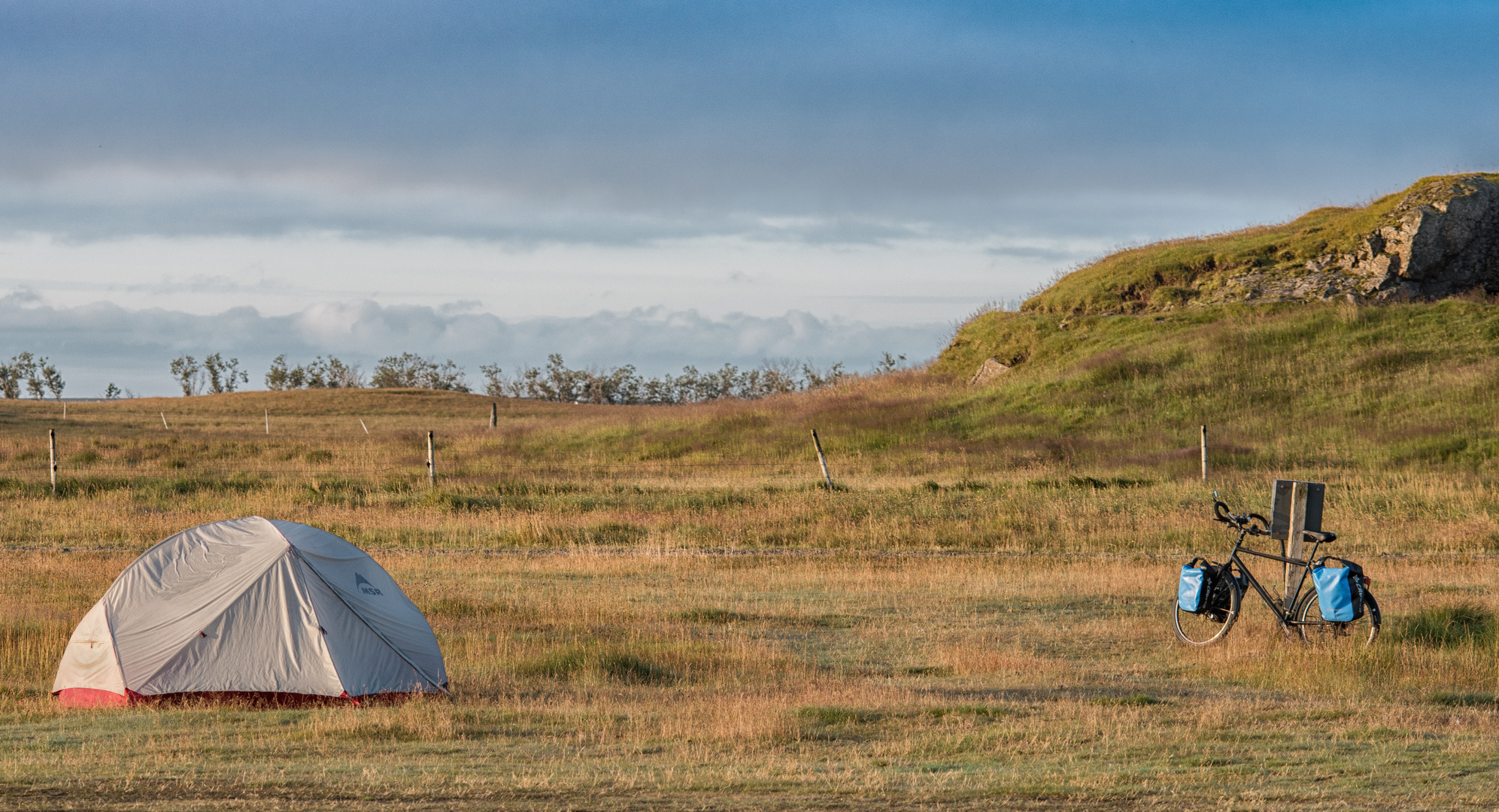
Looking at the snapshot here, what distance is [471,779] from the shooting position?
331 inches

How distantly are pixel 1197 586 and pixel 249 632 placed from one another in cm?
984

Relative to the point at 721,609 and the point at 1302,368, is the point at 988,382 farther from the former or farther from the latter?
the point at 721,609

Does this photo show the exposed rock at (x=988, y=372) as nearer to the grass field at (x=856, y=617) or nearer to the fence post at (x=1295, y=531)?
the grass field at (x=856, y=617)

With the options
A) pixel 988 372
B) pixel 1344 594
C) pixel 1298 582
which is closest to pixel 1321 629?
pixel 1298 582

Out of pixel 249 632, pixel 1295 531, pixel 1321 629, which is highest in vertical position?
pixel 1295 531

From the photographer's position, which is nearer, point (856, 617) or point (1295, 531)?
point (1295, 531)

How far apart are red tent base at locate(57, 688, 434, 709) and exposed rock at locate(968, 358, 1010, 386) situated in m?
45.4

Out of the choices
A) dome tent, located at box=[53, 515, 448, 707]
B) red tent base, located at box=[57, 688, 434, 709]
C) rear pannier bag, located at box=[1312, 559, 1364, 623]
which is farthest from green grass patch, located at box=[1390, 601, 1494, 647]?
red tent base, located at box=[57, 688, 434, 709]

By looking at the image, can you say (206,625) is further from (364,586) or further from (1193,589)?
(1193,589)

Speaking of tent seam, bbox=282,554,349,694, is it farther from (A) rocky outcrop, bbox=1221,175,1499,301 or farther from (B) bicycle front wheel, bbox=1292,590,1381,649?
(A) rocky outcrop, bbox=1221,175,1499,301

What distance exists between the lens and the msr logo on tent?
12812 mm

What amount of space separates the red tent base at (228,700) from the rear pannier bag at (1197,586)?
27.3 feet

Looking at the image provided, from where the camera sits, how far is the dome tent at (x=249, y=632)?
39.4 ft

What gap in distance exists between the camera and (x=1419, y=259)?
176 ft
